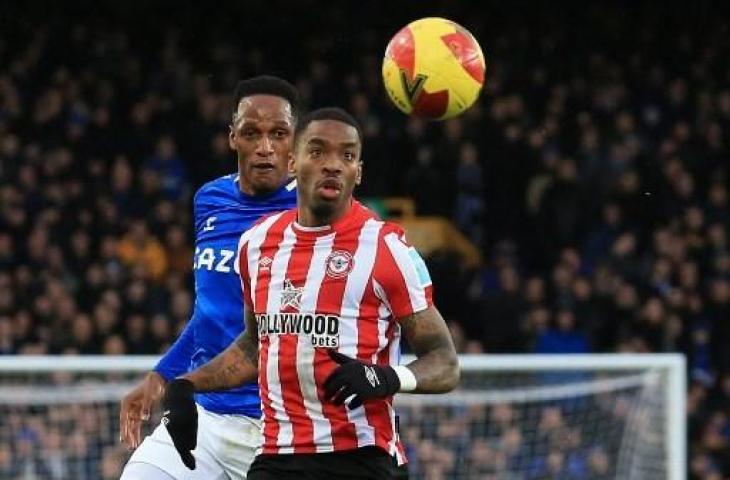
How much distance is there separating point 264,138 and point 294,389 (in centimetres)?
122

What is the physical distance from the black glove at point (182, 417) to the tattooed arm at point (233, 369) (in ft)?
0.37

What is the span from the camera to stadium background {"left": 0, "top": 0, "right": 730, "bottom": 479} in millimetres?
13508

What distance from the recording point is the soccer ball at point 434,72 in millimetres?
6035

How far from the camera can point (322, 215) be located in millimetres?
5098

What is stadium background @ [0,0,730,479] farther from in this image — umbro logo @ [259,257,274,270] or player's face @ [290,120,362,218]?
player's face @ [290,120,362,218]

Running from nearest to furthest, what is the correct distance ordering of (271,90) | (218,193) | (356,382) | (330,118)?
1. (356,382)
2. (330,118)
3. (271,90)
4. (218,193)

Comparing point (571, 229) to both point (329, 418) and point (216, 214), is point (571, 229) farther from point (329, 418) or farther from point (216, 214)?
point (329, 418)

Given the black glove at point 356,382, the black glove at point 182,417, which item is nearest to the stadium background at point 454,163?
the black glove at point 182,417

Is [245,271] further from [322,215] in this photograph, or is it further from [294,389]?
[294,389]

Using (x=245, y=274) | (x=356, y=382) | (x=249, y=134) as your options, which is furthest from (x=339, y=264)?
(x=249, y=134)

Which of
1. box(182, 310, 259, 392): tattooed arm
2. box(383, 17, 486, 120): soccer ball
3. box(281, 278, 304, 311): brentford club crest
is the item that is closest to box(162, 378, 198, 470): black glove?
box(182, 310, 259, 392): tattooed arm

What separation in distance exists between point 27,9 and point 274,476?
13.3 m

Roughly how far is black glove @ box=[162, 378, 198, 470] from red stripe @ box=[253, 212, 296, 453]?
25 centimetres

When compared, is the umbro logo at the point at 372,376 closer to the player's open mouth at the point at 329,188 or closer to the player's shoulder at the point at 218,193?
the player's open mouth at the point at 329,188
